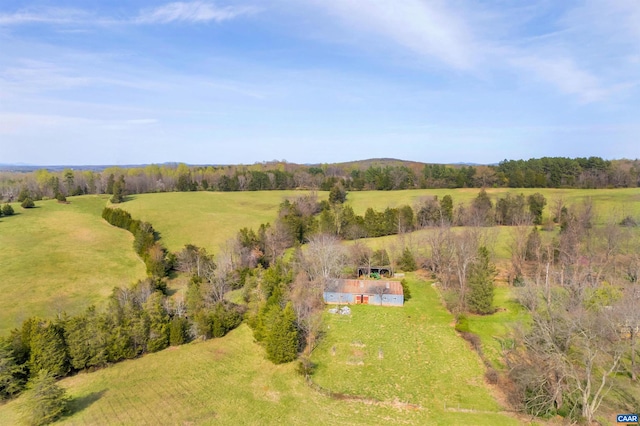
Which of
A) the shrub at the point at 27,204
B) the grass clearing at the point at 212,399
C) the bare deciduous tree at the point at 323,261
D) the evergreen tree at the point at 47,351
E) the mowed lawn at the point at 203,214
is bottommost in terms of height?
the grass clearing at the point at 212,399

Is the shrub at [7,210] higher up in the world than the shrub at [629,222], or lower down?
higher up

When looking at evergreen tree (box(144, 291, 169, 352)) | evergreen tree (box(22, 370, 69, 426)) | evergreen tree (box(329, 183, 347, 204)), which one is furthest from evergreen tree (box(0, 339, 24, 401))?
evergreen tree (box(329, 183, 347, 204))

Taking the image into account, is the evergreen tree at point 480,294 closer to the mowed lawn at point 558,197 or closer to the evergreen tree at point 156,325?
the evergreen tree at point 156,325

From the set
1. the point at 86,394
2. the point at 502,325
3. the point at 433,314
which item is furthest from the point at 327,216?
the point at 86,394

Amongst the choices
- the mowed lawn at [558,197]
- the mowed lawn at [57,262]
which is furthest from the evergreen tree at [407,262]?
the mowed lawn at [57,262]

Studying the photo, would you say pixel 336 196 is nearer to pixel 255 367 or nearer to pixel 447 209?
pixel 447 209

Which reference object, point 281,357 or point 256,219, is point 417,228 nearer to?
point 256,219

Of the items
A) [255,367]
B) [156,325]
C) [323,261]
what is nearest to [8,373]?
[156,325]
